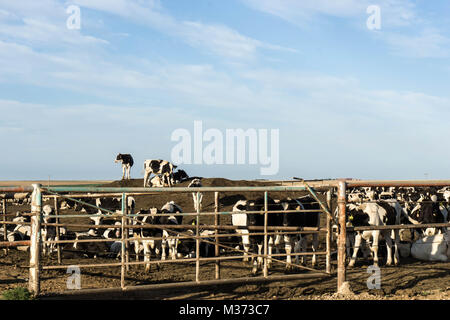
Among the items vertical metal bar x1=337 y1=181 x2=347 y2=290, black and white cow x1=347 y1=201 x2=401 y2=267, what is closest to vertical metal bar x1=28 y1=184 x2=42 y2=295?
vertical metal bar x1=337 y1=181 x2=347 y2=290

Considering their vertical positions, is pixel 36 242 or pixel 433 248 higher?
pixel 36 242

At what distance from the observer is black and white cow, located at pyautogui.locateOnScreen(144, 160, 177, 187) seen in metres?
41.5

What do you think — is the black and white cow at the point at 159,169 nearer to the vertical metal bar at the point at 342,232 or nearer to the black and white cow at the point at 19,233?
the black and white cow at the point at 19,233

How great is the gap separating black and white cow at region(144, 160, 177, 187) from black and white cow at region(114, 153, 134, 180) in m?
7.56

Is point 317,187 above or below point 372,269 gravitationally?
above

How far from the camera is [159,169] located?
4172 cm

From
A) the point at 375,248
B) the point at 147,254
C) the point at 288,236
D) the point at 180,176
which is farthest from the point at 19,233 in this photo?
the point at 180,176

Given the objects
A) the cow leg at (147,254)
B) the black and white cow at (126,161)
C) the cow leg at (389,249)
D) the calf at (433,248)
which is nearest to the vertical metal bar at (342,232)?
the cow leg at (389,249)

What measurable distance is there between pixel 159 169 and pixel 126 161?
28.3ft

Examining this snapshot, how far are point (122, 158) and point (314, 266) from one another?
37.4m

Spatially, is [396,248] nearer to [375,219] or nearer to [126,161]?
[375,219]
